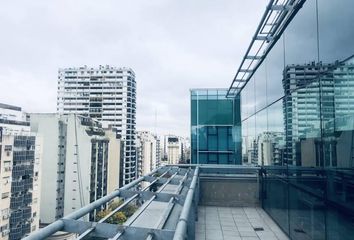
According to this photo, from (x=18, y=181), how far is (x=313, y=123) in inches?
1172

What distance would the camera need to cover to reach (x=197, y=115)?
15.8m

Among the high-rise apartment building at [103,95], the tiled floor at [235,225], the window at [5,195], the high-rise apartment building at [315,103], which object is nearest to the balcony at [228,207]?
the tiled floor at [235,225]

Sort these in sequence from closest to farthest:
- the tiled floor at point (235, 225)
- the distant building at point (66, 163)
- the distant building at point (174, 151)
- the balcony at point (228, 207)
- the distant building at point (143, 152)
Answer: the balcony at point (228, 207) → the tiled floor at point (235, 225) → the distant building at point (66, 163) → the distant building at point (143, 152) → the distant building at point (174, 151)

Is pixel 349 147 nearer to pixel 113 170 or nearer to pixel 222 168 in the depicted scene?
pixel 222 168

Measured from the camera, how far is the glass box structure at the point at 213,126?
15.4 metres

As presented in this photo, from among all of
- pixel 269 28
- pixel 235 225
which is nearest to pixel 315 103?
pixel 269 28

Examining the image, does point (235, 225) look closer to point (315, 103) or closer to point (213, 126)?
point (315, 103)

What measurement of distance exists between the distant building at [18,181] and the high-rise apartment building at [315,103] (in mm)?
25980

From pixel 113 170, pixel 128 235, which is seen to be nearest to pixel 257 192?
pixel 128 235

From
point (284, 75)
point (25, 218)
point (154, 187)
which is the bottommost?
point (25, 218)

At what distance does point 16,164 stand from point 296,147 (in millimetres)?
28453

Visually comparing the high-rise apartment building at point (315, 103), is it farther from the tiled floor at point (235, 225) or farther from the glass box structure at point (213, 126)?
the glass box structure at point (213, 126)

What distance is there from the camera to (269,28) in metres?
Result: 6.49

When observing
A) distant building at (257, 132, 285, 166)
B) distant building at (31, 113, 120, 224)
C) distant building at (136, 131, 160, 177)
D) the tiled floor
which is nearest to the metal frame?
distant building at (257, 132, 285, 166)
